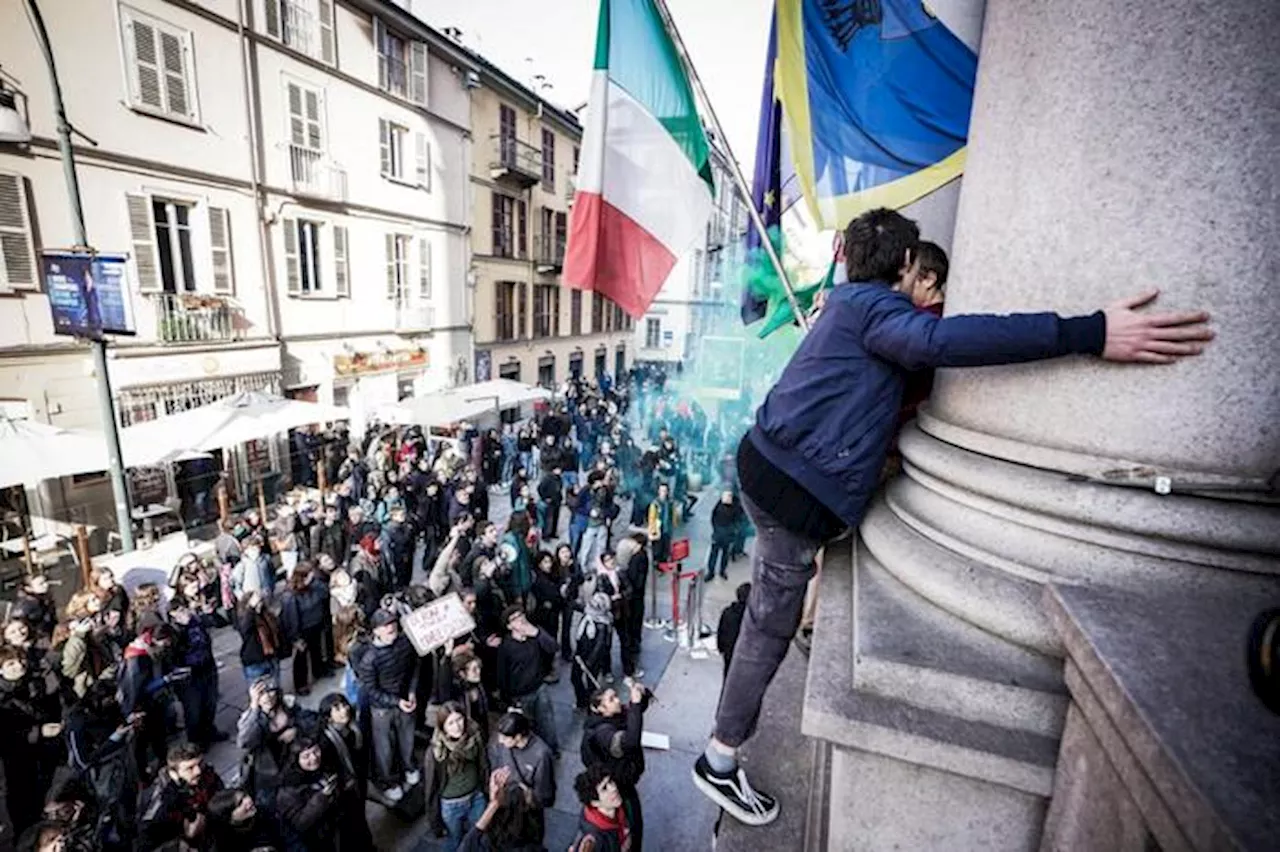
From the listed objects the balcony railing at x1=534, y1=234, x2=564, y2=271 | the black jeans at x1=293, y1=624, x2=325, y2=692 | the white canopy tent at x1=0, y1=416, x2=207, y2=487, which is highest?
the balcony railing at x1=534, y1=234, x2=564, y2=271

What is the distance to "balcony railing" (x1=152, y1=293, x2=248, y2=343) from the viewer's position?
13.4 m

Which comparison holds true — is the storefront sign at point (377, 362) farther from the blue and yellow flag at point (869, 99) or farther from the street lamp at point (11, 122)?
the blue and yellow flag at point (869, 99)

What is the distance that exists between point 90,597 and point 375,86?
16356mm

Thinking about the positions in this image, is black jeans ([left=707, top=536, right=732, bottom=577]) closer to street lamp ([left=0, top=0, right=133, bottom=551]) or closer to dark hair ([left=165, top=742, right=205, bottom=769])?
dark hair ([left=165, top=742, right=205, bottom=769])

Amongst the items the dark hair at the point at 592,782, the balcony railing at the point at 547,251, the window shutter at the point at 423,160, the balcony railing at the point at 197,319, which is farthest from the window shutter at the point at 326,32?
the dark hair at the point at 592,782

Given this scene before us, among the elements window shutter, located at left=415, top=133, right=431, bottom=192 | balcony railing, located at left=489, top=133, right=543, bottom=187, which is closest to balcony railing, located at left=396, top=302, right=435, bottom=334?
window shutter, located at left=415, top=133, right=431, bottom=192

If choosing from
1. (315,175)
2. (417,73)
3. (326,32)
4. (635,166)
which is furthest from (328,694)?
(417,73)

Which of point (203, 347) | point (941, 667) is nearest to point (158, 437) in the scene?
point (203, 347)

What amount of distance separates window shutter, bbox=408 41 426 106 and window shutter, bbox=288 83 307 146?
4314 millimetres

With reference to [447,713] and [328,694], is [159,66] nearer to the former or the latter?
[328,694]

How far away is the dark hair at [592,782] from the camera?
176 inches

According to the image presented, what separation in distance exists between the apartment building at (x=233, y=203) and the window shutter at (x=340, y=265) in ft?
0.14

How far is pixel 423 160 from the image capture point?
803 inches

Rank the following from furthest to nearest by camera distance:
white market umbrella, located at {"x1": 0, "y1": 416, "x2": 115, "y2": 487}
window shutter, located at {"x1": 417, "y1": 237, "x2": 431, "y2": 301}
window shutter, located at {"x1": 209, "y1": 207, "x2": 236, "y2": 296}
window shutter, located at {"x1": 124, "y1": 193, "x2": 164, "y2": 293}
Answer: window shutter, located at {"x1": 417, "y1": 237, "x2": 431, "y2": 301}
window shutter, located at {"x1": 209, "y1": 207, "x2": 236, "y2": 296}
window shutter, located at {"x1": 124, "y1": 193, "x2": 164, "y2": 293}
white market umbrella, located at {"x1": 0, "y1": 416, "x2": 115, "y2": 487}
